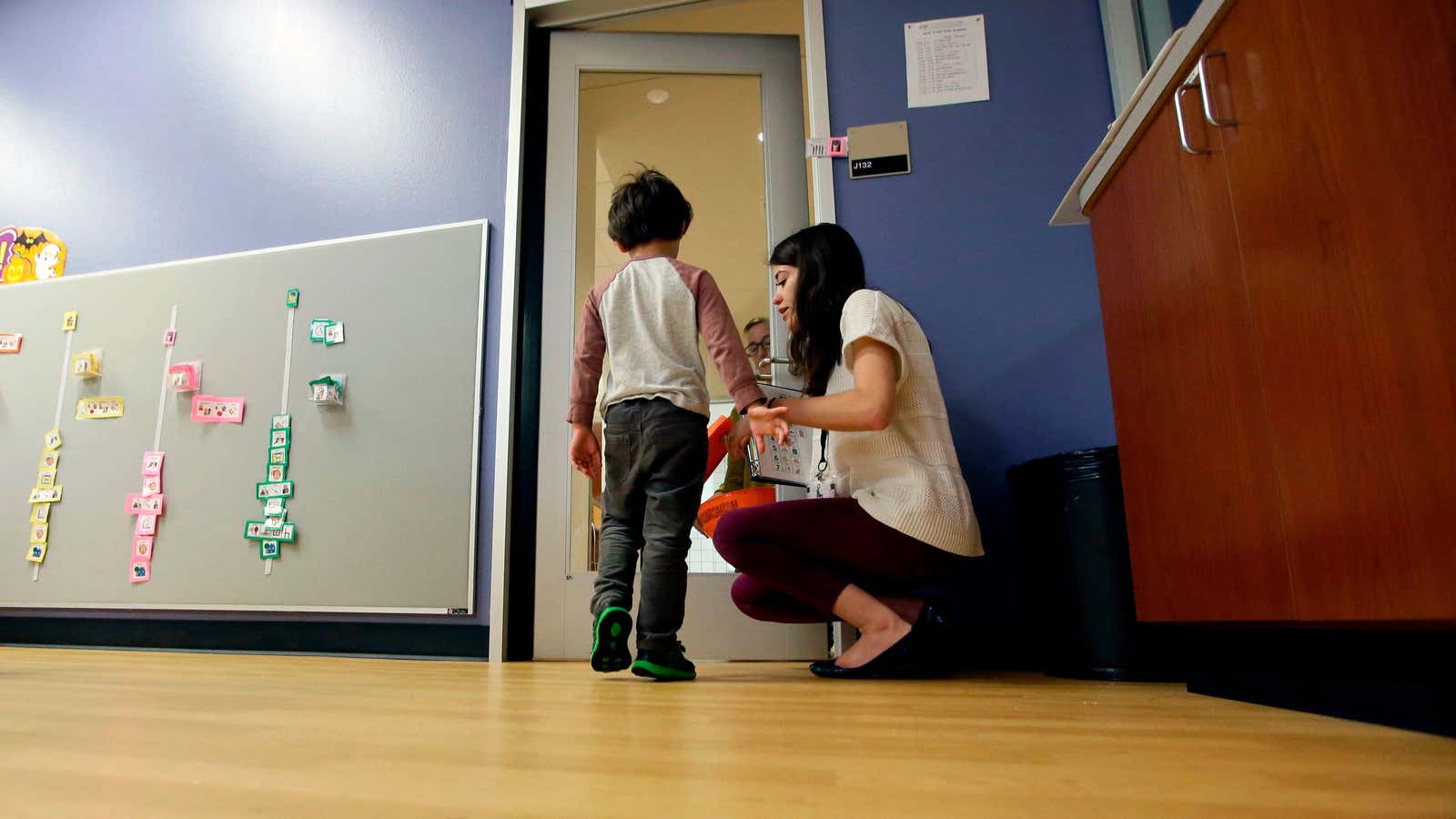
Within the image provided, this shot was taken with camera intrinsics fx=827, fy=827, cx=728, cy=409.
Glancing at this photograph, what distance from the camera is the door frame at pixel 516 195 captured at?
228 centimetres

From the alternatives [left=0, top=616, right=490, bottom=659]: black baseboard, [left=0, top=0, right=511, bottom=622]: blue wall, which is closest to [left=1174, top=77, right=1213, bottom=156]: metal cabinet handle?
[left=0, top=0, right=511, bottom=622]: blue wall

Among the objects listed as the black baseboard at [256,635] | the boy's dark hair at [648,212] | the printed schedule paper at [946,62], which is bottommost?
the black baseboard at [256,635]

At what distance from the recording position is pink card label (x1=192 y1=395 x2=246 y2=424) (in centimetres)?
260

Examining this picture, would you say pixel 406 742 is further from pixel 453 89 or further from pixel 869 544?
pixel 453 89

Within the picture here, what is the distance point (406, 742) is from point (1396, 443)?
88 centimetres

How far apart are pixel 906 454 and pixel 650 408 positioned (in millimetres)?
499

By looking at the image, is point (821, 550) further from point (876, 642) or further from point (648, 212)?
point (648, 212)

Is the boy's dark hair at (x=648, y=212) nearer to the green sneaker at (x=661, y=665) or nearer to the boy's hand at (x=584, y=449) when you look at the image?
the boy's hand at (x=584, y=449)

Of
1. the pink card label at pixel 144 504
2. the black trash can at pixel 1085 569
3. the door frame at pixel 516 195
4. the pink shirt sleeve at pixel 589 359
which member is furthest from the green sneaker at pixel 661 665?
the pink card label at pixel 144 504

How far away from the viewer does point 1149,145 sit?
3.85 ft

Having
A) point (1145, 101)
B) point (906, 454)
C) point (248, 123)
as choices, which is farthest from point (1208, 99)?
point (248, 123)

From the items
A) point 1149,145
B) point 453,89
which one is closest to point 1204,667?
point 1149,145

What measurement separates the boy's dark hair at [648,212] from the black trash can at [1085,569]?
91 cm

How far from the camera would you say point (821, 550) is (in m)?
1.57
